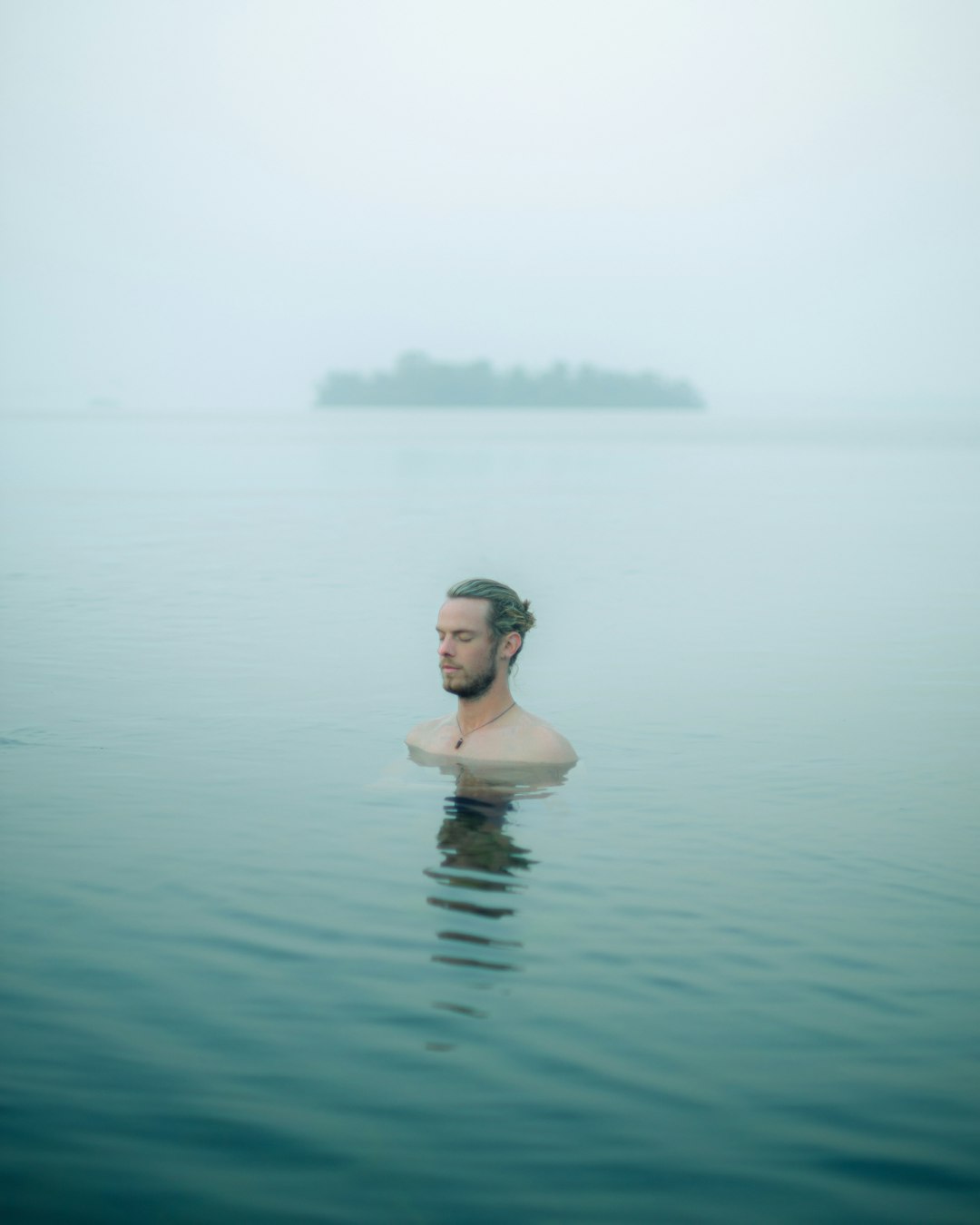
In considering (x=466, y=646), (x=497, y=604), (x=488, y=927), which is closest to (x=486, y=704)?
(x=466, y=646)

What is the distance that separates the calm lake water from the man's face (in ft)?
2.24

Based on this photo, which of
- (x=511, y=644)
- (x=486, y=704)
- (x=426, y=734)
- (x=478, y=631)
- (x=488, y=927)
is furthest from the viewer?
(x=426, y=734)

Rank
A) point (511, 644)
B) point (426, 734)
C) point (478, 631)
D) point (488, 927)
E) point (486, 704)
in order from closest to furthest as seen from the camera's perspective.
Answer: point (488, 927) → point (478, 631) → point (511, 644) → point (486, 704) → point (426, 734)

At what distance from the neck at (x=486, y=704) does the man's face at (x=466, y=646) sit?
16cm

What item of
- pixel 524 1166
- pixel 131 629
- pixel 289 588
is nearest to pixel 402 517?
pixel 289 588

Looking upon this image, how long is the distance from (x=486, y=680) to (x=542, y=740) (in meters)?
0.60

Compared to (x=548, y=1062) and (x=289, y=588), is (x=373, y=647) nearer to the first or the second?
(x=289, y=588)

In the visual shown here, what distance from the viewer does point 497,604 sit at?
9523 mm

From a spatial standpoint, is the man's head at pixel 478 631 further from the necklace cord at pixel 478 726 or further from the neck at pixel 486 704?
the necklace cord at pixel 478 726

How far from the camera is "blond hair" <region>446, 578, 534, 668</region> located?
9500mm

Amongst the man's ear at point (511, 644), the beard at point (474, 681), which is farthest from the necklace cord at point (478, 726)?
the man's ear at point (511, 644)

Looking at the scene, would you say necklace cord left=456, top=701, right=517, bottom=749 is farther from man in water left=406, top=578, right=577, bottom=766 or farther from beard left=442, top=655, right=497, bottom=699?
beard left=442, top=655, right=497, bottom=699

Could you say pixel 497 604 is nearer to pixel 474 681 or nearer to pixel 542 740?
pixel 474 681

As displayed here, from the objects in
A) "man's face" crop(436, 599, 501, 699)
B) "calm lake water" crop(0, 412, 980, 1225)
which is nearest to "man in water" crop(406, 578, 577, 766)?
"man's face" crop(436, 599, 501, 699)
